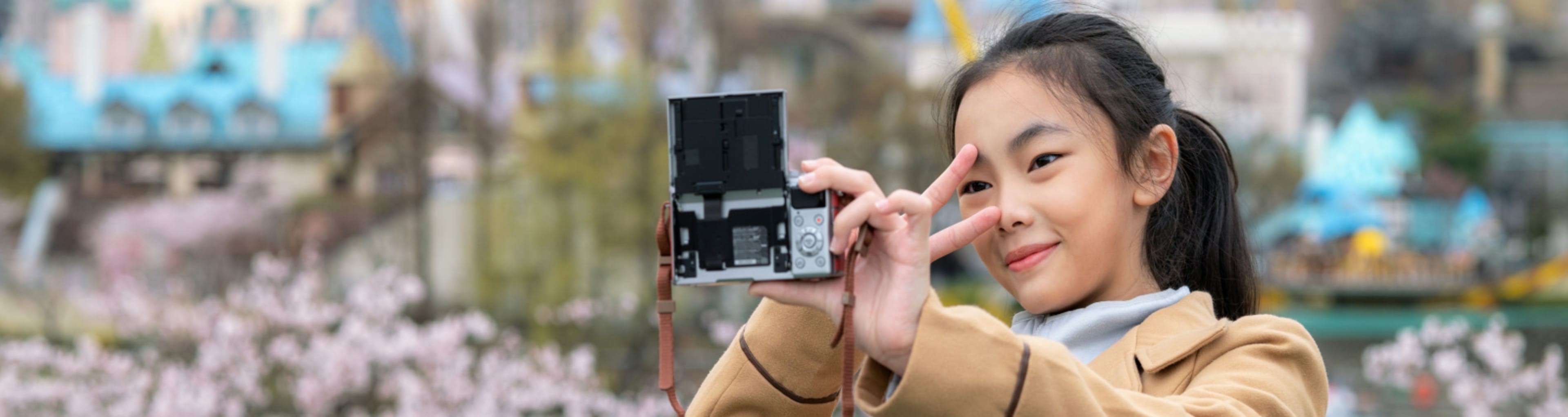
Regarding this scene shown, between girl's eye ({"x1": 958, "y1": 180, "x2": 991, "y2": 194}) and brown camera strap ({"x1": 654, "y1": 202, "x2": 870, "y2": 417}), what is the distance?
1.06ft

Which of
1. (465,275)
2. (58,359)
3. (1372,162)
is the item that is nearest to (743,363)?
(58,359)

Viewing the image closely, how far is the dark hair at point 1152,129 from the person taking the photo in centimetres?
149

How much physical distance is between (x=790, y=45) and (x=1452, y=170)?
9.44 metres

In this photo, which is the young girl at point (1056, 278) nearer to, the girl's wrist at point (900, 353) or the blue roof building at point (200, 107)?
the girl's wrist at point (900, 353)

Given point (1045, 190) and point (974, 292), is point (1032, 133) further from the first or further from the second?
point (974, 292)

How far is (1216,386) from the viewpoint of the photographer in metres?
1.29

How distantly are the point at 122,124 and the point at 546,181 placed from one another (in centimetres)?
799

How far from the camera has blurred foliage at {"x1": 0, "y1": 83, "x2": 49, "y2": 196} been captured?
635 inches

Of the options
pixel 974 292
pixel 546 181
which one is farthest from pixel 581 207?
pixel 974 292

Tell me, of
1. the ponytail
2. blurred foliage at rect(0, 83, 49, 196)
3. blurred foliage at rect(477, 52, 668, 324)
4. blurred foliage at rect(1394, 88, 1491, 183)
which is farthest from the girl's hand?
blurred foliage at rect(1394, 88, 1491, 183)

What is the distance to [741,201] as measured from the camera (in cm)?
121

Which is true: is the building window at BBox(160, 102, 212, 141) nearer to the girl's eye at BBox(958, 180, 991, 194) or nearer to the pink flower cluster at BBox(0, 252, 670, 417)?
the pink flower cluster at BBox(0, 252, 670, 417)

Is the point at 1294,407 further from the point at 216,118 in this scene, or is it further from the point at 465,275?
the point at 216,118

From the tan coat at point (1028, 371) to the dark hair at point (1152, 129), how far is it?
0.26 ft
